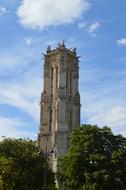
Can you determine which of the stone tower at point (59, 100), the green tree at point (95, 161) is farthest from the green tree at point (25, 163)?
the stone tower at point (59, 100)

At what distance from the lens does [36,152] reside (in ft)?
247

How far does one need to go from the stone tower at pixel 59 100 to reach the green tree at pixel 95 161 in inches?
1509

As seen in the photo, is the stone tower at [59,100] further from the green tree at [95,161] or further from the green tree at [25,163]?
the green tree at [95,161]

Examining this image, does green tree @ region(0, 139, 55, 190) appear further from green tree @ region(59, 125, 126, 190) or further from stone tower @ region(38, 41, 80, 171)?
stone tower @ region(38, 41, 80, 171)

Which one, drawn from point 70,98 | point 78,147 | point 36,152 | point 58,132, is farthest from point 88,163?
point 70,98

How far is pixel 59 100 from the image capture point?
4274 inches

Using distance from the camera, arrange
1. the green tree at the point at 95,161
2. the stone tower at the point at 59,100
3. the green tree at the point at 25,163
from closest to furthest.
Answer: the green tree at the point at 95,161, the green tree at the point at 25,163, the stone tower at the point at 59,100

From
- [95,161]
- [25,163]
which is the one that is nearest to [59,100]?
[25,163]

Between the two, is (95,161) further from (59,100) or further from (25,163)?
(59,100)

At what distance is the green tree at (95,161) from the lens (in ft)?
195

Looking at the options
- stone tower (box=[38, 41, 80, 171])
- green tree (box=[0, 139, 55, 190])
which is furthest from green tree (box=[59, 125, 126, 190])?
stone tower (box=[38, 41, 80, 171])

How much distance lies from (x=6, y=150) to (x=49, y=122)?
3664 centimetres

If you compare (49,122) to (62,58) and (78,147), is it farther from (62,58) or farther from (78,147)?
(78,147)

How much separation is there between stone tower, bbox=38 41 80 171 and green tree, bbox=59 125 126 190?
1509 inches
